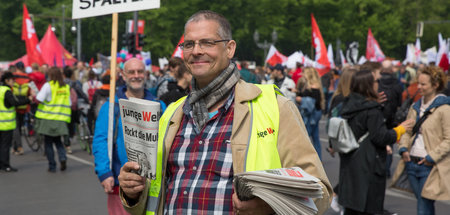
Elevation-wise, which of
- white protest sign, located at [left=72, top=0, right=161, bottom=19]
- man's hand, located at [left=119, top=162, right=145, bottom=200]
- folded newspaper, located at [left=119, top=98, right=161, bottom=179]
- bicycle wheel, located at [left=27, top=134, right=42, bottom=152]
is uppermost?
white protest sign, located at [left=72, top=0, right=161, bottom=19]

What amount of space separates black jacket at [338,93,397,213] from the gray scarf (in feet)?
12.4

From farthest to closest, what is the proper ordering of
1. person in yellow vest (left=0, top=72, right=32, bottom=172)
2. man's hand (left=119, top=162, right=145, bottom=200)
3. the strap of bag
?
person in yellow vest (left=0, top=72, right=32, bottom=172), the strap of bag, man's hand (left=119, top=162, right=145, bottom=200)

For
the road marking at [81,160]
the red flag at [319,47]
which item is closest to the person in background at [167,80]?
the road marking at [81,160]

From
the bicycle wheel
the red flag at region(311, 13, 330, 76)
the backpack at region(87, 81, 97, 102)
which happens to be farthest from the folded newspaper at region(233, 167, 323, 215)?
the red flag at region(311, 13, 330, 76)

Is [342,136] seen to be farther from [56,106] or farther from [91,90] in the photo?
[91,90]

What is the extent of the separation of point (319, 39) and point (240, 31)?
3509cm

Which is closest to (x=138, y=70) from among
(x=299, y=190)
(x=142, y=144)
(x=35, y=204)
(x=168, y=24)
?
(x=142, y=144)

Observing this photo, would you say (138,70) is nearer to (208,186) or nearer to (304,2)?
(208,186)

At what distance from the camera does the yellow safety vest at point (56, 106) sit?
1151cm

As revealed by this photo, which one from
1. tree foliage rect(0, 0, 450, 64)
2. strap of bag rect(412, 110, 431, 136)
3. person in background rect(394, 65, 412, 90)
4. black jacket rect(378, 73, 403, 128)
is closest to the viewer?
strap of bag rect(412, 110, 431, 136)

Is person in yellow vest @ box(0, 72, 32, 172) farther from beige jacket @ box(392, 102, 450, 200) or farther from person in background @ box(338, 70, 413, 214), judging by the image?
beige jacket @ box(392, 102, 450, 200)

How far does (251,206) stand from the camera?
2.17 m

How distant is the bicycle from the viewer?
547 inches

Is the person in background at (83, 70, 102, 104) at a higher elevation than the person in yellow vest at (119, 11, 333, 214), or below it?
below
